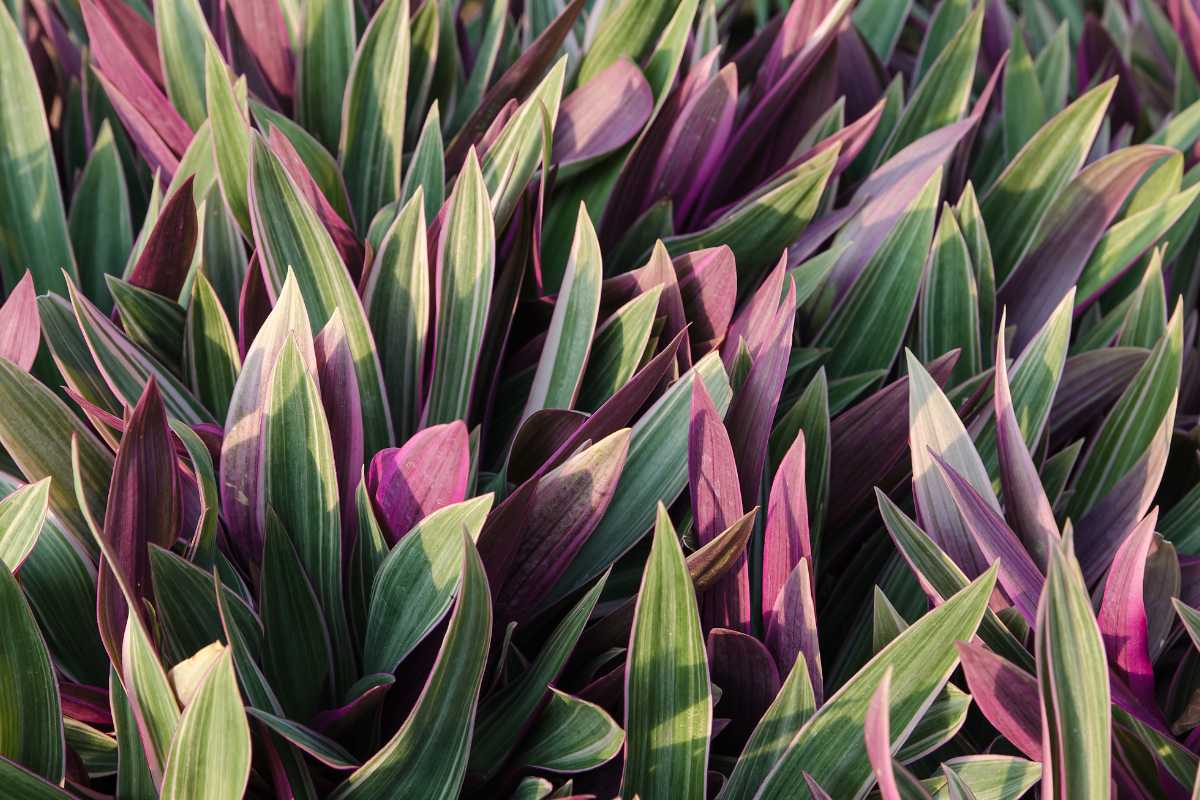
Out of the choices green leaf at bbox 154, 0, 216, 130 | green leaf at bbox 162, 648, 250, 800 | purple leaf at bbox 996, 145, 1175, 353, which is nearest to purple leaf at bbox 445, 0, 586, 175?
green leaf at bbox 154, 0, 216, 130

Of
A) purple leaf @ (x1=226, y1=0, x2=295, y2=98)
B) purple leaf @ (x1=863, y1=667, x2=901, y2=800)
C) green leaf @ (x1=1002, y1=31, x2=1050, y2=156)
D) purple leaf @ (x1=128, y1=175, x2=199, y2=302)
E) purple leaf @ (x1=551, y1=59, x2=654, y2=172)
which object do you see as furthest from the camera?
green leaf @ (x1=1002, y1=31, x2=1050, y2=156)

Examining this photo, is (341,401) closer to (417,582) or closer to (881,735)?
(417,582)

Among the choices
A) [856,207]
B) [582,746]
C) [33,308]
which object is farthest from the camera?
[856,207]

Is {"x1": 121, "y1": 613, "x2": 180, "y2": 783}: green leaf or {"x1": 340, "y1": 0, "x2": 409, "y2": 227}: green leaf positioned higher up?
{"x1": 340, "y1": 0, "x2": 409, "y2": 227}: green leaf

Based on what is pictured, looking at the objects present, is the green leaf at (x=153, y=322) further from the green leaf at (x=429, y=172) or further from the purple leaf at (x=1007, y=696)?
the purple leaf at (x=1007, y=696)

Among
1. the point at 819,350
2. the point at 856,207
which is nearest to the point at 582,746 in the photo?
the point at 819,350

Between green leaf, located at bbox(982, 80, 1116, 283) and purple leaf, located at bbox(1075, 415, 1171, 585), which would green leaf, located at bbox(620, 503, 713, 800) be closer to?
purple leaf, located at bbox(1075, 415, 1171, 585)

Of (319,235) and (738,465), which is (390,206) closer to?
(319,235)
